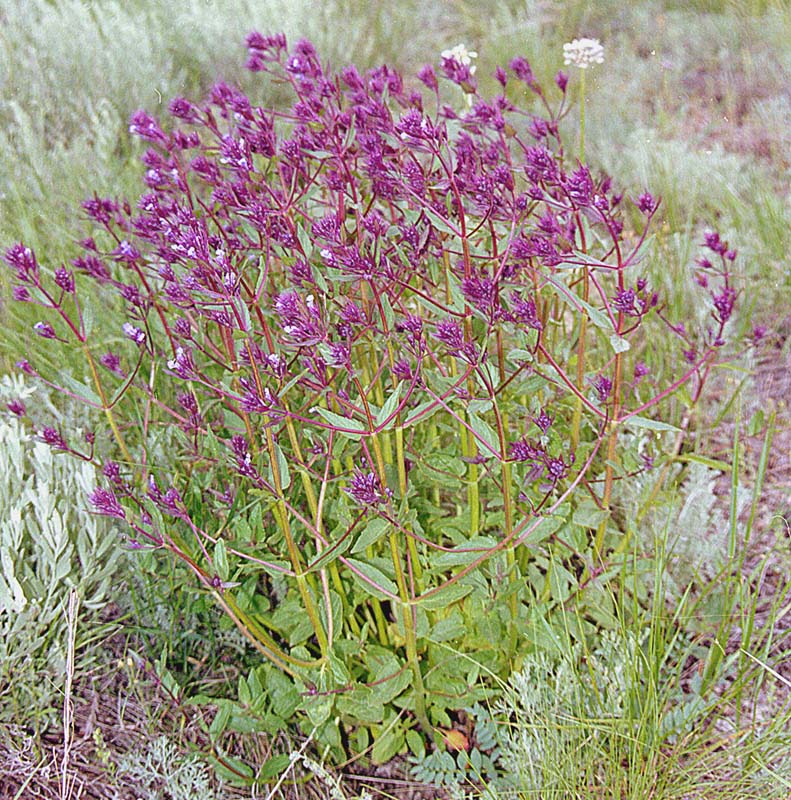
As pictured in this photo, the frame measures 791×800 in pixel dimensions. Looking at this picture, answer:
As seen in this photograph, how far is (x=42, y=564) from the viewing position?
2066 millimetres

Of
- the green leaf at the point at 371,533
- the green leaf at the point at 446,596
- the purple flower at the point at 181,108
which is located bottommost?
the green leaf at the point at 446,596

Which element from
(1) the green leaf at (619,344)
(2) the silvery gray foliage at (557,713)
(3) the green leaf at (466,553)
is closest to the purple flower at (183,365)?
(3) the green leaf at (466,553)

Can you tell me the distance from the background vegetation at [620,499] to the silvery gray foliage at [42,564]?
0.4 inches

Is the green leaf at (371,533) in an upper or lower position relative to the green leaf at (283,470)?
lower

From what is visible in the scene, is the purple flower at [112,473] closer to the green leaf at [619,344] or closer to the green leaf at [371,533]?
the green leaf at [371,533]

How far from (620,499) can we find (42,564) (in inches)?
60.0

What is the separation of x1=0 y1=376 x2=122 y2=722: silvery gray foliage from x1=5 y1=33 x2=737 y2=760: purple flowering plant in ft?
0.64

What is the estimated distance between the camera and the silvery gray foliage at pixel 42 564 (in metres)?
1.96

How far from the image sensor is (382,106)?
5.39ft

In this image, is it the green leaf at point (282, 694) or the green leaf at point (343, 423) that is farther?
the green leaf at point (282, 694)

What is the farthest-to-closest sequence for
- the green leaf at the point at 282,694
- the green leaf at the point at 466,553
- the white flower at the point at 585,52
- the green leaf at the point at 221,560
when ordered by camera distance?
the white flower at the point at 585,52 < the green leaf at the point at 282,694 < the green leaf at the point at 466,553 < the green leaf at the point at 221,560

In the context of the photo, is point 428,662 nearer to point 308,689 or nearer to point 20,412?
point 308,689

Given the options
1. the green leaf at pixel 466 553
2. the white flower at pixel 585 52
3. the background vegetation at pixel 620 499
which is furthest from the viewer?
the white flower at pixel 585 52

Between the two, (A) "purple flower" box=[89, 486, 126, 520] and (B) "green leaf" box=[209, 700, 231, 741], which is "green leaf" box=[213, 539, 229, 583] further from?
(B) "green leaf" box=[209, 700, 231, 741]
